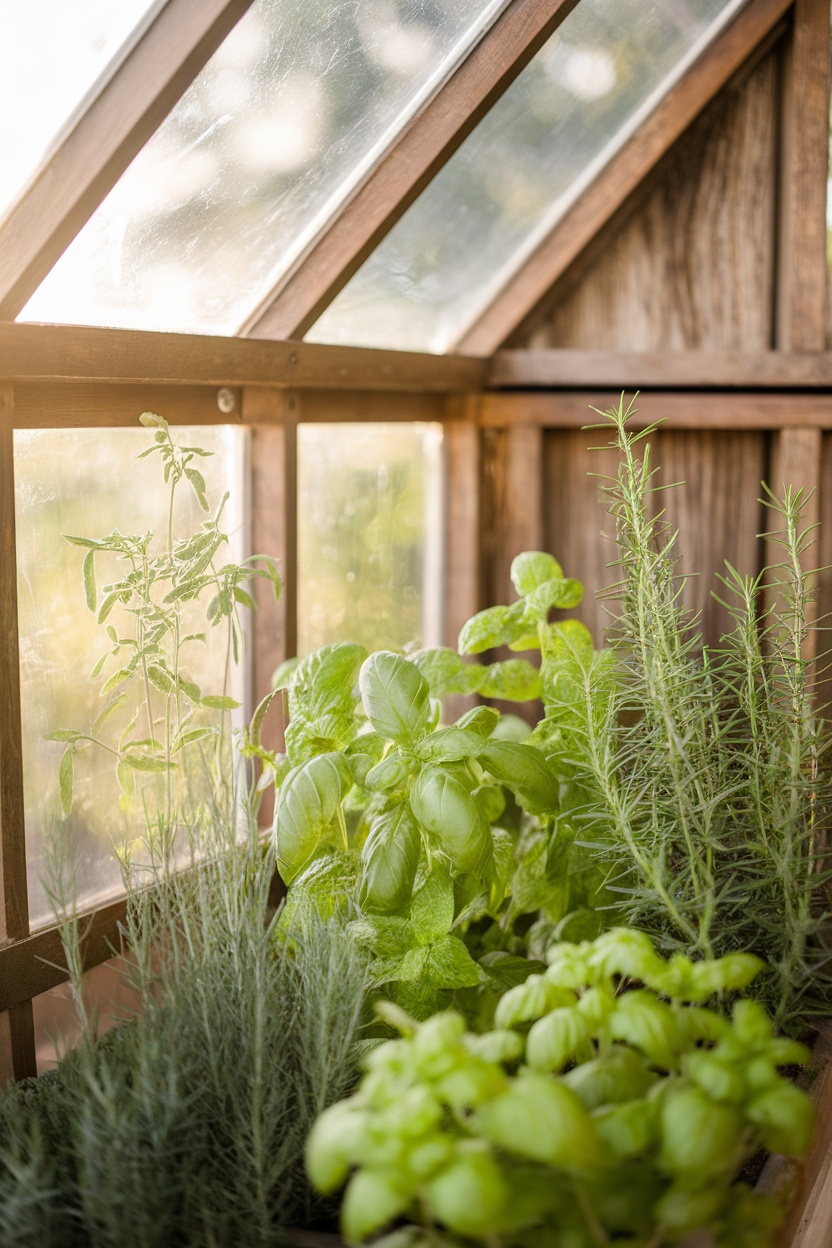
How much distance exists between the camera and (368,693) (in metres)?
1.38

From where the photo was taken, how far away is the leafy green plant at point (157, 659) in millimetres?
1319

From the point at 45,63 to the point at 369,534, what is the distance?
3.78 ft

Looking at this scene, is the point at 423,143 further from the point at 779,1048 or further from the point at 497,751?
the point at 779,1048

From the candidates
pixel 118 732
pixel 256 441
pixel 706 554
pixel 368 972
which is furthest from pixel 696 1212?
pixel 706 554

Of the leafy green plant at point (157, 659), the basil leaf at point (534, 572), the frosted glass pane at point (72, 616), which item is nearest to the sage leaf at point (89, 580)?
the leafy green plant at point (157, 659)

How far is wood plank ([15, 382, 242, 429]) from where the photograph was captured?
134 centimetres

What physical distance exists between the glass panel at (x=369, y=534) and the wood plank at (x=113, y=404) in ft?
0.93

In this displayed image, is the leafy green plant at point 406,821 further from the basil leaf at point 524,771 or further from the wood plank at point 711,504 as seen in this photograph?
the wood plank at point 711,504

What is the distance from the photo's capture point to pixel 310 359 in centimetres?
175

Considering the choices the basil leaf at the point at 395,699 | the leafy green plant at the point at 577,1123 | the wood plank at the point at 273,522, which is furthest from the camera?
the wood plank at the point at 273,522

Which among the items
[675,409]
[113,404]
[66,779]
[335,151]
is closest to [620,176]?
[675,409]

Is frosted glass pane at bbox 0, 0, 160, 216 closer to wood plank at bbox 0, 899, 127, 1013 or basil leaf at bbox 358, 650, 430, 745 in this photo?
basil leaf at bbox 358, 650, 430, 745

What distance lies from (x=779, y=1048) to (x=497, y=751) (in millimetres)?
531

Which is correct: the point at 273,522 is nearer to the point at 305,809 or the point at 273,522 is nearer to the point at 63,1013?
the point at 305,809
